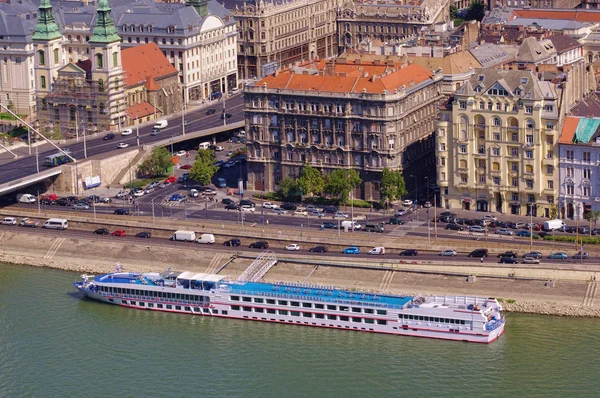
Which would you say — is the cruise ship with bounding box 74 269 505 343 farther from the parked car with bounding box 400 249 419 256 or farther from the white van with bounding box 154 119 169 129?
the white van with bounding box 154 119 169 129

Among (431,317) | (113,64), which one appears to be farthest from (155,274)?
(113,64)

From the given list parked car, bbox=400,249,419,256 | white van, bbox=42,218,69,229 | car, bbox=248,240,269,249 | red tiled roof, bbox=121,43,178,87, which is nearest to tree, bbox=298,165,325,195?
car, bbox=248,240,269,249

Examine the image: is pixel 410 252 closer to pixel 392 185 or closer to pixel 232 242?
pixel 392 185

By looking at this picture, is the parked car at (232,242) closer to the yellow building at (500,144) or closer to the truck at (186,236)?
the truck at (186,236)

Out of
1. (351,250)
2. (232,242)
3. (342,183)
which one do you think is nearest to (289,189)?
(342,183)

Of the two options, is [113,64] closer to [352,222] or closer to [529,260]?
[352,222]
